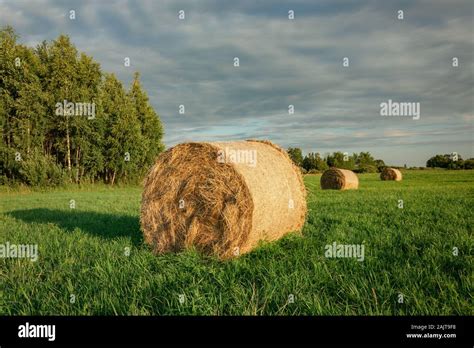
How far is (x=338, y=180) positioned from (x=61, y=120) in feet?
74.1

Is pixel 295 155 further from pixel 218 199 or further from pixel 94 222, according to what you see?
pixel 94 222

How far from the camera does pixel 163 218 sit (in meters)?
7.36

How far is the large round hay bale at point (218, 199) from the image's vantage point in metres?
6.50

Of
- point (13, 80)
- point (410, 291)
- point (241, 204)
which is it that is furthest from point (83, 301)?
point (13, 80)

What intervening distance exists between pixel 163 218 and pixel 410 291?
4448 millimetres

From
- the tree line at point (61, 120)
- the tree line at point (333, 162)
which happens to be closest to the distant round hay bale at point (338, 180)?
the tree line at point (333, 162)

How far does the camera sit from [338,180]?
2323 centimetres

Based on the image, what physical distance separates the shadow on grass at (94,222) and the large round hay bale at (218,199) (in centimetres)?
93

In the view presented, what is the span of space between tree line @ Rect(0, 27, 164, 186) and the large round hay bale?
23.8 meters

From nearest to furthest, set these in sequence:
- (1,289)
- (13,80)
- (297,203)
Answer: (1,289) < (297,203) < (13,80)

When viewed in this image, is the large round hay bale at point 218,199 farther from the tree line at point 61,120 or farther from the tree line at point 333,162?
the tree line at point 61,120

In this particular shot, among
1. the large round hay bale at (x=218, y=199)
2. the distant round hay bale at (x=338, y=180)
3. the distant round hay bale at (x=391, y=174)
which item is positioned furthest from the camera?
the distant round hay bale at (x=391, y=174)

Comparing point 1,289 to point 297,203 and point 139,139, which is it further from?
point 139,139

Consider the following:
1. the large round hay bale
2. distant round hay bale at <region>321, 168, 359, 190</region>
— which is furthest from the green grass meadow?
distant round hay bale at <region>321, 168, 359, 190</region>
